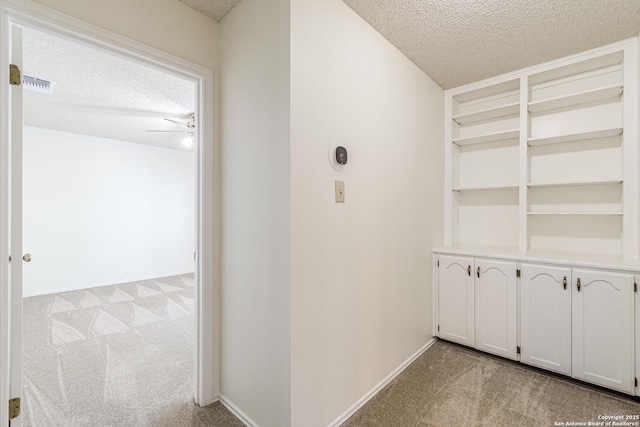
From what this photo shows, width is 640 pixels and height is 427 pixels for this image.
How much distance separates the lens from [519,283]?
7.59 ft

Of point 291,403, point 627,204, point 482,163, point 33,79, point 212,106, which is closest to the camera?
point 291,403

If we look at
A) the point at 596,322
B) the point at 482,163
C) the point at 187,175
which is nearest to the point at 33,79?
the point at 187,175

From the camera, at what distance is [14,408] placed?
134 centimetres

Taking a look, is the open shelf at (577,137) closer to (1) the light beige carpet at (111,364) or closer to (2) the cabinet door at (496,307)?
(2) the cabinet door at (496,307)

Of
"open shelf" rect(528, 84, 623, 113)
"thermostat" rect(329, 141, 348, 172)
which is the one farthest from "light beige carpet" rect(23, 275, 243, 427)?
"open shelf" rect(528, 84, 623, 113)

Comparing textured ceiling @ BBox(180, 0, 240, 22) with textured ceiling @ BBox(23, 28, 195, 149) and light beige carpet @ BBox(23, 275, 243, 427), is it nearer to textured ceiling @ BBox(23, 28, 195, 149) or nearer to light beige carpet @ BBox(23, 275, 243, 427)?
textured ceiling @ BBox(23, 28, 195, 149)

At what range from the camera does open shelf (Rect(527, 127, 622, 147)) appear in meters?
2.25

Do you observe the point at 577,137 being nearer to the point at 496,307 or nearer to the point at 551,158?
the point at 551,158

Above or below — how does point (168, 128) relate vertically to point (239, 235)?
above

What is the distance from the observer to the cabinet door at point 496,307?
92.5 inches

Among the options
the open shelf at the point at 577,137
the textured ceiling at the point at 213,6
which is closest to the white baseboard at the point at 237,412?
the textured ceiling at the point at 213,6

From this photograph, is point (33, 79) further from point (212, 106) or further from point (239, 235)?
point (239, 235)

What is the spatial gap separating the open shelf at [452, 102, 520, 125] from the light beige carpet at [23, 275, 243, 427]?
10.9 feet

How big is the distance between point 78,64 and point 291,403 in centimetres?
320
